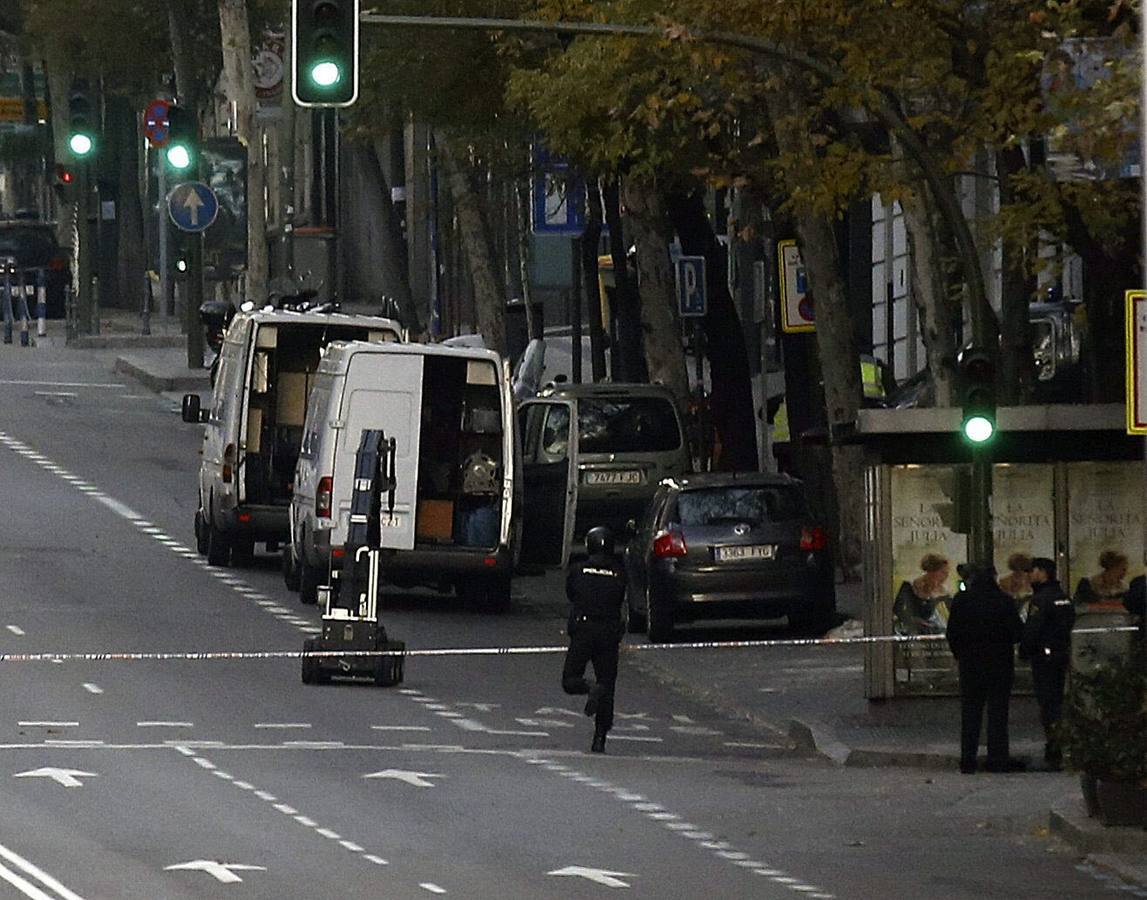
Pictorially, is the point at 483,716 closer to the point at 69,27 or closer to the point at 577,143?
the point at 577,143

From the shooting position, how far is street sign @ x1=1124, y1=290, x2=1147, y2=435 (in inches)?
613

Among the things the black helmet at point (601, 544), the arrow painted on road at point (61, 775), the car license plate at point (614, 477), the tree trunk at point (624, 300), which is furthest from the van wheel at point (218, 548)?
the arrow painted on road at point (61, 775)

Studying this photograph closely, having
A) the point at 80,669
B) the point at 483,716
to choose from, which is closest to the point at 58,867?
the point at 483,716

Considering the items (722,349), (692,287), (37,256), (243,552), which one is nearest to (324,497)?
(243,552)

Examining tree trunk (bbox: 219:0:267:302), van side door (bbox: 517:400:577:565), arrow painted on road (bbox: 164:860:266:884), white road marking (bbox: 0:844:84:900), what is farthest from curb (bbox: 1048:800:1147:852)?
tree trunk (bbox: 219:0:267:302)

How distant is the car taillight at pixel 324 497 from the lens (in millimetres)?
28464

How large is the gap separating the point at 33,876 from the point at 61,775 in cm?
400

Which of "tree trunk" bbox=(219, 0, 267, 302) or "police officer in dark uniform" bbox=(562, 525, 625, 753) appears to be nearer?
"police officer in dark uniform" bbox=(562, 525, 625, 753)

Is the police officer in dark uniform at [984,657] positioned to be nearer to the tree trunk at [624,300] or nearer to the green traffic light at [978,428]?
the green traffic light at [978,428]

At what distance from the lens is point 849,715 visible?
23.0 metres

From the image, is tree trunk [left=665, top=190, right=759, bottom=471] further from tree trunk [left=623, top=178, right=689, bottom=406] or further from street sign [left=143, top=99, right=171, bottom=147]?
street sign [left=143, top=99, right=171, bottom=147]

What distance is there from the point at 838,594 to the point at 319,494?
5400 mm

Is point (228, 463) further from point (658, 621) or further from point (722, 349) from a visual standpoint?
point (722, 349)

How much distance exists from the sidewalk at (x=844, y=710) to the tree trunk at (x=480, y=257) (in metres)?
12.8
